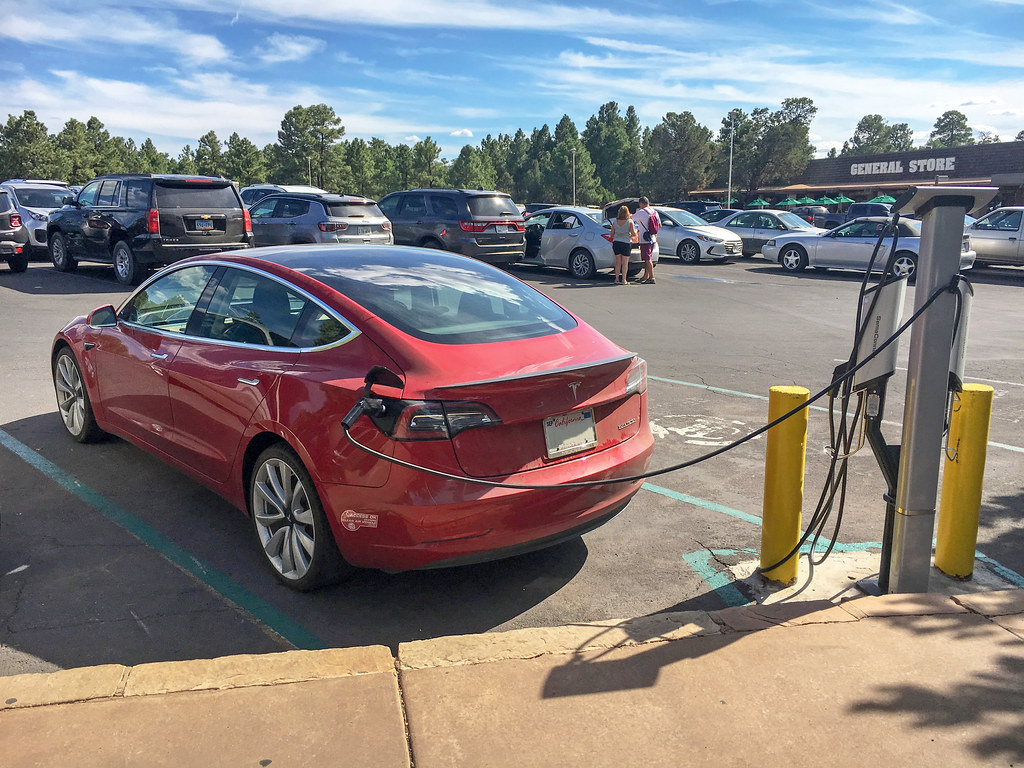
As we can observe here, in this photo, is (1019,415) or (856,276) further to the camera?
(856,276)

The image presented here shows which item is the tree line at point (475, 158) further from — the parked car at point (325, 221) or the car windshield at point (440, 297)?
the car windshield at point (440, 297)

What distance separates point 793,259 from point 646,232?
623cm

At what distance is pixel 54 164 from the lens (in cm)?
5316

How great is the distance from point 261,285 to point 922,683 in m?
3.54

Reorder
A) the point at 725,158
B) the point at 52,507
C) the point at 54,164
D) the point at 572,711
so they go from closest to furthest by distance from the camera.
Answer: the point at 572,711 → the point at 52,507 → the point at 54,164 → the point at 725,158

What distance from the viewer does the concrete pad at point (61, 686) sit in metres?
2.84

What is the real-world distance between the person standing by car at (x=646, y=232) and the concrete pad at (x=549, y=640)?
14.4 meters

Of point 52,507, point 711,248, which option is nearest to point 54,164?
point 711,248

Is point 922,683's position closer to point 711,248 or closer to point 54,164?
point 711,248

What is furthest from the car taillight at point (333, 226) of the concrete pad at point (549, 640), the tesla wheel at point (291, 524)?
the concrete pad at point (549, 640)

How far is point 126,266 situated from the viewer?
46.8ft

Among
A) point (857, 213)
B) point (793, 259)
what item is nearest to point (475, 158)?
point (857, 213)

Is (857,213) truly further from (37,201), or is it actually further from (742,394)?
(37,201)

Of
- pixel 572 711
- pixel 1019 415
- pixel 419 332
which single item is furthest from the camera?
pixel 1019 415
